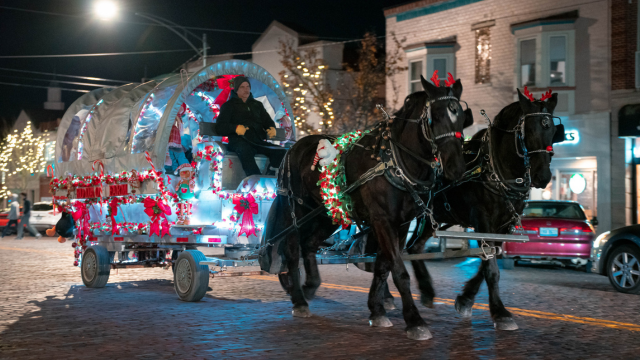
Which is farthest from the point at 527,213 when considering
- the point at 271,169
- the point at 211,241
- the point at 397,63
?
the point at 397,63

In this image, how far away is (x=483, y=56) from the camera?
2533 centimetres

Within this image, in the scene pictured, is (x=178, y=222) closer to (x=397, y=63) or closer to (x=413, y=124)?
(x=413, y=124)

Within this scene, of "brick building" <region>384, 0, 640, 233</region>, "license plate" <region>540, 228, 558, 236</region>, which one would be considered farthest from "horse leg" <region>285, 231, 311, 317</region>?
"brick building" <region>384, 0, 640, 233</region>

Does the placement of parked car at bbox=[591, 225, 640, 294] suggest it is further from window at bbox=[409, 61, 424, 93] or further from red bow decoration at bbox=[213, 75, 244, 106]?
window at bbox=[409, 61, 424, 93]

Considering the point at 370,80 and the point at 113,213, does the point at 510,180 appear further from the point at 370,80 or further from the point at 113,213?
the point at 370,80

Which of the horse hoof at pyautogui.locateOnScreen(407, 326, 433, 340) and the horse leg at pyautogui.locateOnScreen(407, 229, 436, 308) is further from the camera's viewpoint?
the horse leg at pyautogui.locateOnScreen(407, 229, 436, 308)

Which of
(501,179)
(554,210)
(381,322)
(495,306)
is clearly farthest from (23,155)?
(495,306)

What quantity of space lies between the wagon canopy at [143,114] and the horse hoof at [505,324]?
4941 mm

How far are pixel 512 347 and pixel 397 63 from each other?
22373mm

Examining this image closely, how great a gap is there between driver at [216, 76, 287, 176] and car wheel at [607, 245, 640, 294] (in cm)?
574

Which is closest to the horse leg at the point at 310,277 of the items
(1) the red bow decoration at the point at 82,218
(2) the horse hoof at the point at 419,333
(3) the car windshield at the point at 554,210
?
(2) the horse hoof at the point at 419,333

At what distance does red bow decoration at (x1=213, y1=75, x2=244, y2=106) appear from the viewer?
11.1 m

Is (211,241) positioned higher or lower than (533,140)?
lower

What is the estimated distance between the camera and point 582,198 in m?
23.3
